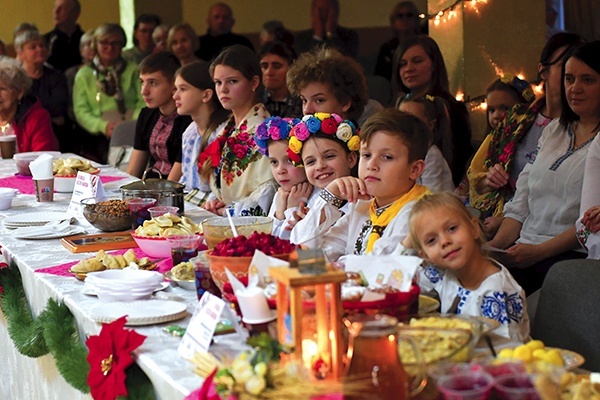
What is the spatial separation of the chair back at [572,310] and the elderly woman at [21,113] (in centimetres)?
451

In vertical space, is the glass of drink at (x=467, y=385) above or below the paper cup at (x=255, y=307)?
below

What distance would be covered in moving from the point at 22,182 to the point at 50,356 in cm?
236

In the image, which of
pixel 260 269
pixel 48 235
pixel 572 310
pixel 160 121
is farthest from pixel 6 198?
pixel 572 310

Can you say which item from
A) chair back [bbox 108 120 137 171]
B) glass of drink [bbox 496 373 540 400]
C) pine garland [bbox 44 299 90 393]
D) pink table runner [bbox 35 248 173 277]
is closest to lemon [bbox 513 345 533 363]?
glass of drink [bbox 496 373 540 400]

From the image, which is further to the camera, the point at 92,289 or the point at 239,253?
the point at 92,289

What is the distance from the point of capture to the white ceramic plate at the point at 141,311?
87.6 inches

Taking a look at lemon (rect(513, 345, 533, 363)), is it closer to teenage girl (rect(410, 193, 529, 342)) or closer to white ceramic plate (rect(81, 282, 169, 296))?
teenage girl (rect(410, 193, 529, 342))

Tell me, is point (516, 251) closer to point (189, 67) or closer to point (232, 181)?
point (232, 181)

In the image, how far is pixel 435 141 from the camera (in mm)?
4637

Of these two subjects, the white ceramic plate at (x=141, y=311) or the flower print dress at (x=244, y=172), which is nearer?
the white ceramic plate at (x=141, y=311)

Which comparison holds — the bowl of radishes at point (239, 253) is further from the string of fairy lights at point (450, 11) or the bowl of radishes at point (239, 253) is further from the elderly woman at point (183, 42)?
the elderly woman at point (183, 42)

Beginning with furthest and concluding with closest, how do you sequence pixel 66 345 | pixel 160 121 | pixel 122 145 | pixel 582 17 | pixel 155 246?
1. pixel 582 17
2. pixel 122 145
3. pixel 160 121
4. pixel 155 246
5. pixel 66 345

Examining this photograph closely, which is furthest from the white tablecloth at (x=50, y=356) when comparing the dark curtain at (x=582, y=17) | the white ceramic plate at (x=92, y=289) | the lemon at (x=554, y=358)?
the dark curtain at (x=582, y=17)

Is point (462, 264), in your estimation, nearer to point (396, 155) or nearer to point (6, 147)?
point (396, 155)
